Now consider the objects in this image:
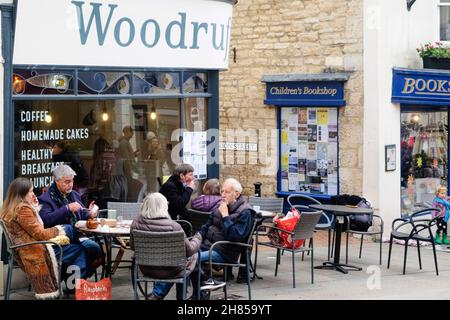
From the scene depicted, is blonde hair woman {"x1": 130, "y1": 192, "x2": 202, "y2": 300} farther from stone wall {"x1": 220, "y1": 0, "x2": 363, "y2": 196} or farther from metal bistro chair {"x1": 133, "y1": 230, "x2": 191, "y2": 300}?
stone wall {"x1": 220, "y1": 0, "x2": 363, "y2": 196}

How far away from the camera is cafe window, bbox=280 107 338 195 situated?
656 inches

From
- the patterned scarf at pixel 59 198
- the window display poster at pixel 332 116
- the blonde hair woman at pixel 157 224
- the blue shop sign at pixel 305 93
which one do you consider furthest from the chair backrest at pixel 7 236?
the window display poster at pixel 332 116

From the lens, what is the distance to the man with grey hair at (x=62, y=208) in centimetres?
996

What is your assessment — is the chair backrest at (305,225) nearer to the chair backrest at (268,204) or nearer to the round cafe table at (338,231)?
the round cafe table at (338,231)

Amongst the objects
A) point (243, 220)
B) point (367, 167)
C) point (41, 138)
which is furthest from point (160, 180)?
point (367, 167)

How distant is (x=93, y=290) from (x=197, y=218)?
2094mm

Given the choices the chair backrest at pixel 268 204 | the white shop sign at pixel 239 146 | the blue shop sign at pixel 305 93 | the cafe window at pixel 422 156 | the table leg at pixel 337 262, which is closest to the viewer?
the table leg at pixel 337 262

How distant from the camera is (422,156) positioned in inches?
677

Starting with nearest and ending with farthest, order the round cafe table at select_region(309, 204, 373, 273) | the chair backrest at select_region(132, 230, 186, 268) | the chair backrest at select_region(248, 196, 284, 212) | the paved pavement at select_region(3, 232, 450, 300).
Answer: the chair backrest at select_region(132, 230, 186, 268) → the paved pavement at select_region(3, 232, 450, 300) → the round cafe table at select_region(309, 204, 373, 273) → the chair backrest at select_region(248, 196, 284, 212)

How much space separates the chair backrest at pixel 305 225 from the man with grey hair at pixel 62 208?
2556mm

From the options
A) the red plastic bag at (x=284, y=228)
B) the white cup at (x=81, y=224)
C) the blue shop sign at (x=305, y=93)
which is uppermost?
the blue shop sign at (x=305, y=93)

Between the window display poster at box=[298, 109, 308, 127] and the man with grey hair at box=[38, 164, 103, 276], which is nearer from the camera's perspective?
the man with grey hair at box=[38, 164, 103, 276]

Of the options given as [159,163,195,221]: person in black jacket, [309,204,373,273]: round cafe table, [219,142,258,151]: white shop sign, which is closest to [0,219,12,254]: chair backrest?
[159,163,195,221]: person in black jacket

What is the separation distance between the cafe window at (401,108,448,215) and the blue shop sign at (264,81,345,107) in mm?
1371
